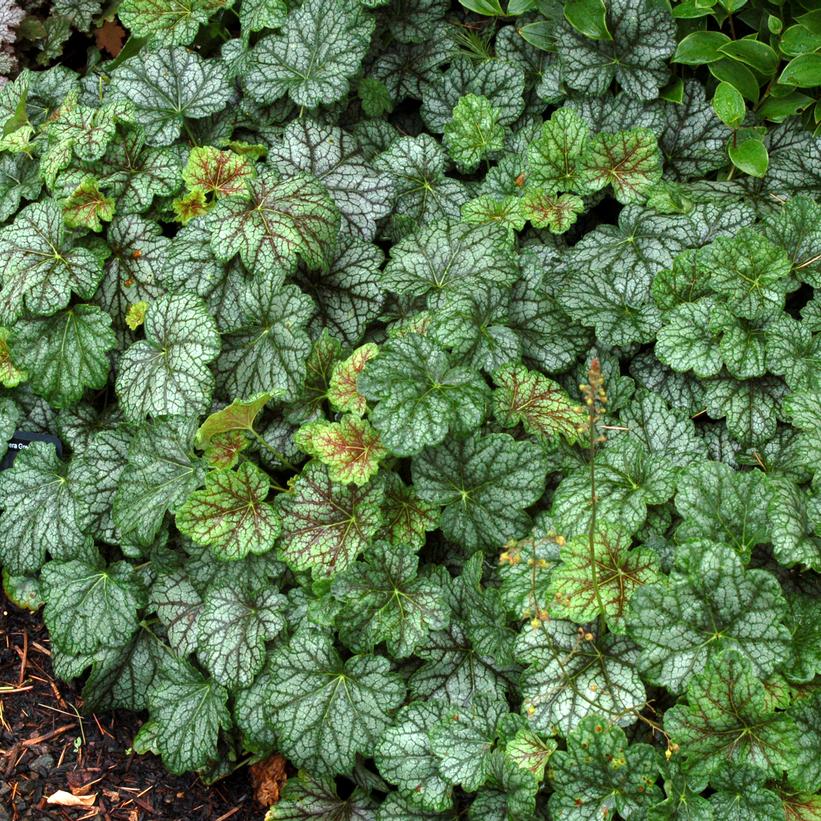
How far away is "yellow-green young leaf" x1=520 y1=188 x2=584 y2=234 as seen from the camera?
3.13 meters

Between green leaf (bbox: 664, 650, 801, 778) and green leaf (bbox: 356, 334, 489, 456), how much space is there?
2.96ft

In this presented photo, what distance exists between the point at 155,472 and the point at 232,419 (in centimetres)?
34

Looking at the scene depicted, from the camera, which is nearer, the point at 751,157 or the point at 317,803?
the point at 317,803

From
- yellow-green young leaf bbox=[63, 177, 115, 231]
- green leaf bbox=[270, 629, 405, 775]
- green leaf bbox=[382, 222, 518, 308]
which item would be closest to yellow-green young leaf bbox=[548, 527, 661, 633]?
green leaf bbox=[270, 629, 405, 775]

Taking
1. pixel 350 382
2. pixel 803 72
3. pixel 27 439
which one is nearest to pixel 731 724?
pixel 350 382

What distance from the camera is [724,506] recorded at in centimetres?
260

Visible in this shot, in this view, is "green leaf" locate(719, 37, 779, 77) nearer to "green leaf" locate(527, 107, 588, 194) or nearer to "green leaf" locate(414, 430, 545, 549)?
"green leaf" locate(527, 107, 588, 194)

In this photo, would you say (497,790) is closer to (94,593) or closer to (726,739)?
(726,739)

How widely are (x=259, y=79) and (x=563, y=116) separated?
108 cm

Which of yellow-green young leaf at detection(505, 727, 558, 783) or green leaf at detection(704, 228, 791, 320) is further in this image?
green leaf at detection(704, 228, 791, 320)

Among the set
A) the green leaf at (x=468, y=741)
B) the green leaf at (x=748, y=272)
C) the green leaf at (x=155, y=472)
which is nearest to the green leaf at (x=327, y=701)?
the green leaf at (x=468, y=741)

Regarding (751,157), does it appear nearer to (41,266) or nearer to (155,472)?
(155,472)

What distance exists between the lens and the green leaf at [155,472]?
2.86 metres

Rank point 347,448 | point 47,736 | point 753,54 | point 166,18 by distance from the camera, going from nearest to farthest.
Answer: point 347,448, point 47,736, point 753,54, point 166,18
